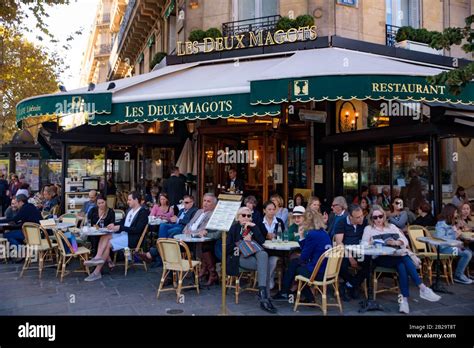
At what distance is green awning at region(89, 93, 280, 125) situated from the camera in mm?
7699

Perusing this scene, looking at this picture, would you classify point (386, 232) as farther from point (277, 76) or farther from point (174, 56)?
point (174, 56)

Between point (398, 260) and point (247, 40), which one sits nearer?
point (398, 260)

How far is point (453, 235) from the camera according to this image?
7094 mm

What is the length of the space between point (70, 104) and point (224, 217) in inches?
185

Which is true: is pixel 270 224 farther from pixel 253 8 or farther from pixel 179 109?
pixel 253 8

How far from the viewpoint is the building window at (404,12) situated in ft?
38.7

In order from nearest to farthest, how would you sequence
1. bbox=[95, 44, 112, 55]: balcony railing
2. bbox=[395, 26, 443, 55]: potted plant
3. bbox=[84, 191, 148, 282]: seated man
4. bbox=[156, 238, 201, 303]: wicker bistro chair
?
bbox=[156, 238, 201, 303]: wicker bistro chair, bbox=[84, 191, 148, 282]: seated man, bbox=[395, 26, 443, 55]: potted plant, bbox=[95, 44, 112, 55]: balcony railing

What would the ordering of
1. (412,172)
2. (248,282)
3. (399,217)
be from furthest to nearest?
(412,172) → (399,217) → (248,282)

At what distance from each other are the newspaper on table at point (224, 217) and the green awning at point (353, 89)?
237 centimetres

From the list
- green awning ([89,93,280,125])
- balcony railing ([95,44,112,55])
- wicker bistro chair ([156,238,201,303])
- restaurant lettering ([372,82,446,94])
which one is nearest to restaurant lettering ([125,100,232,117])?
green awning ([89,93,280,125])

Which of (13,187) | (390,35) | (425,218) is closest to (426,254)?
(425,218)

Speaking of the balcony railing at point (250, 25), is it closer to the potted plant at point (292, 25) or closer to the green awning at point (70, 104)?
the potted plant at point (292, 25)

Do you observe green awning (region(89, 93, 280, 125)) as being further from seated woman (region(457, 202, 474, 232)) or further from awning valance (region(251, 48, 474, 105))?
seated woman (region(457, 202, 474, 232))

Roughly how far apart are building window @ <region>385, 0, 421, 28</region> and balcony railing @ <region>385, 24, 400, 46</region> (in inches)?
11.2
